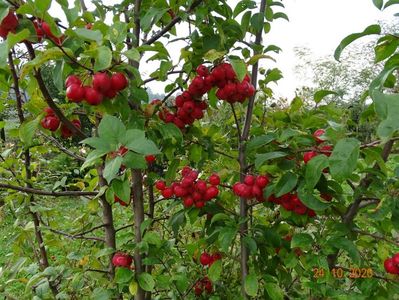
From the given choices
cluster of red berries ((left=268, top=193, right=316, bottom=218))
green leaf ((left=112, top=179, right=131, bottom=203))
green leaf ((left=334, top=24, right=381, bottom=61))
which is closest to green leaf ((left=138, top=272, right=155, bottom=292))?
green leaf ((left=112, top=179, right=131, bottom=203))

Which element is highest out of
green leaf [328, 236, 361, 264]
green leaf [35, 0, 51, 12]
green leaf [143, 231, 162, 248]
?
green leaf [35, 0, 51, 12]

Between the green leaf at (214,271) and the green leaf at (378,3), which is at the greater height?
the green leaf at (378,3)

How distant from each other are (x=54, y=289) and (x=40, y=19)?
48.1 inches

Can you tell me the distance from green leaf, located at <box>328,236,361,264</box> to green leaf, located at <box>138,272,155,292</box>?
59 centimetres

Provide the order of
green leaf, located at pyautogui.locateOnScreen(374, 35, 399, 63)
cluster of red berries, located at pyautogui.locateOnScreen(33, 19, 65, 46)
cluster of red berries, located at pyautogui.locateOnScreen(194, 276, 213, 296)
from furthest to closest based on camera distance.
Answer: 1. cluster of red berries, located at pyautogui.locateOnScreen(194, 276, 213, 296)
2. green leaf, located at pyautogui.locateOnScreen(374, 35, 399, 63)
3. cluster of red berries, located at pyautogui.locateOnScreen(33, 19, 65, 46)

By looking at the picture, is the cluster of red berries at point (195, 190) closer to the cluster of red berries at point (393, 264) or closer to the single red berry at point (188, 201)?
the single red berry at point (188, 201)

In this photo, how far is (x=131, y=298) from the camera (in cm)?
180

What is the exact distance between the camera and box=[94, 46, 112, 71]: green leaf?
3.16 ft

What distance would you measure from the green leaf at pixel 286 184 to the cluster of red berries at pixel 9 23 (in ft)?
2.78

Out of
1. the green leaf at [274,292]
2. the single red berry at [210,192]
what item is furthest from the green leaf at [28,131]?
the green leaf at [274,292]

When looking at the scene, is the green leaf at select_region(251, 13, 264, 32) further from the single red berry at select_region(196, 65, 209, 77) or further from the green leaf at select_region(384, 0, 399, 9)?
the green leaf at select_region(384, 0, 399, 9)

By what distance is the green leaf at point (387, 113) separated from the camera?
806 mm

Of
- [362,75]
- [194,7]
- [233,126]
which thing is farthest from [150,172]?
[362,75]

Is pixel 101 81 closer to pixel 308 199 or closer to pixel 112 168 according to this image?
pixel 112 168
